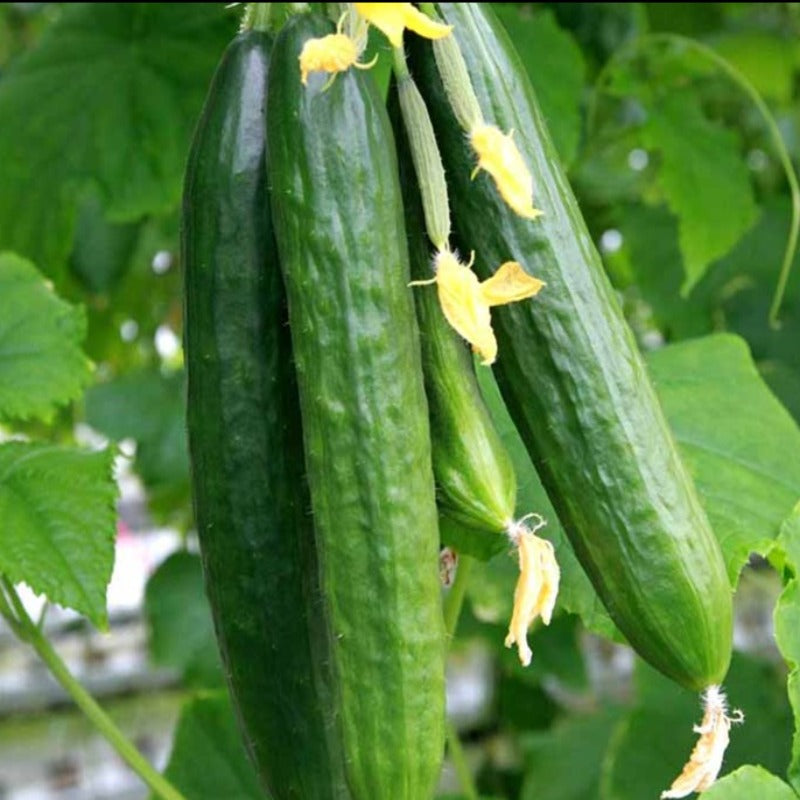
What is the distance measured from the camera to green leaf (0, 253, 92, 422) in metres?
1.20

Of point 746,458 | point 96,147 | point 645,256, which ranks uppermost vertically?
point 96,147

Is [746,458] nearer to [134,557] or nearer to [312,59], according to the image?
[312,59]

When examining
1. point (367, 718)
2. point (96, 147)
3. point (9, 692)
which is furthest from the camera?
point (9, 692)

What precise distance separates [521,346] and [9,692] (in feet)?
10.5

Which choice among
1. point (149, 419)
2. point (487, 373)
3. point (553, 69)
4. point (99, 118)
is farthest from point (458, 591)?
point (149, 419)

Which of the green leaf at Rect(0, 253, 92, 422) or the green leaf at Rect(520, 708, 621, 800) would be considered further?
the green leaf at Rect(520, 708, 621, 800)

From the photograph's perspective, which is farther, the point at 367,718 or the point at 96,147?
the point at 96,147

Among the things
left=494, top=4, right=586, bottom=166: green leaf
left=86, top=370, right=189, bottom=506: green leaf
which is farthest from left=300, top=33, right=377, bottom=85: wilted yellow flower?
left=86, top=370, right=189, bottom=506: green leaf

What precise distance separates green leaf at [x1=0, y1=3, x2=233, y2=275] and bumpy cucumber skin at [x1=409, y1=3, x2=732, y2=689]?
800mm

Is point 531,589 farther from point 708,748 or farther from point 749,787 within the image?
point 749,787

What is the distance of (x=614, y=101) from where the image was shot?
193 cm

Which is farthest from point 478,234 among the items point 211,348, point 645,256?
point 645,256

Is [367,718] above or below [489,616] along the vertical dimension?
above

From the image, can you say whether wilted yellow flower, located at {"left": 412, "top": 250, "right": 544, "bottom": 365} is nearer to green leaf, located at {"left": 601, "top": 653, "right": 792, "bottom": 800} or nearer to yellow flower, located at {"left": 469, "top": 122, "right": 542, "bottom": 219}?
yellow flower, located at {"left": 469, "top": 122, "right": 542, "bottom": 219}
